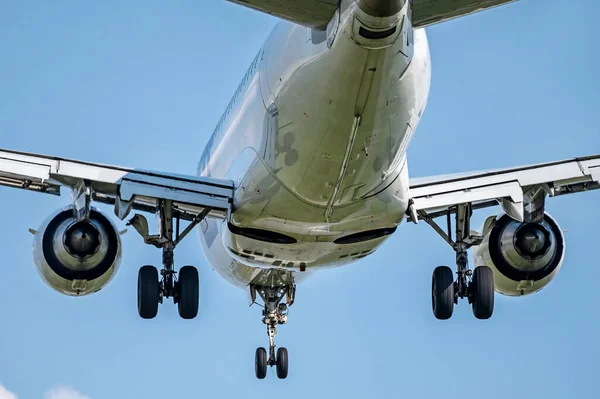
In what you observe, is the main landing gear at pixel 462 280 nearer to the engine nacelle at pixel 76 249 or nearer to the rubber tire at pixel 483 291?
the rubber tire at pixel 483 291

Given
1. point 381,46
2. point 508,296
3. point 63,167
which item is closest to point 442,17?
point 381,46

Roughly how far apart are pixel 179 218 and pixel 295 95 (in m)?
5.92

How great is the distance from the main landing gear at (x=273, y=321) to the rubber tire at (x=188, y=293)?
16.7 ft

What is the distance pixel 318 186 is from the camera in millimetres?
21531

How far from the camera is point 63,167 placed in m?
23.7

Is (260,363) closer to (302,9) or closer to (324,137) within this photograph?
(324,137)

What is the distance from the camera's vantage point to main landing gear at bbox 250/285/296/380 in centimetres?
3092

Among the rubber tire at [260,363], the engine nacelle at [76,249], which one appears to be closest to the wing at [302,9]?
the engine nacelle at [76,249]

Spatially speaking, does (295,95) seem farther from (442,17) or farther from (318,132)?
(442,17)

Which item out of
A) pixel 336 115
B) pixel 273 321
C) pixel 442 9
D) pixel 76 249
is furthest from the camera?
pixel 273 321

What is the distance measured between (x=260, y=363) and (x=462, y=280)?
8.16 m

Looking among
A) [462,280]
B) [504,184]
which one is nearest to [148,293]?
[462,280]

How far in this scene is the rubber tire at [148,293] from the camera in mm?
25000

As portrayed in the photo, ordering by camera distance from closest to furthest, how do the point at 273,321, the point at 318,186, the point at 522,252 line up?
the point at 318,186 < the point at 522,252 < the point at 273,321
